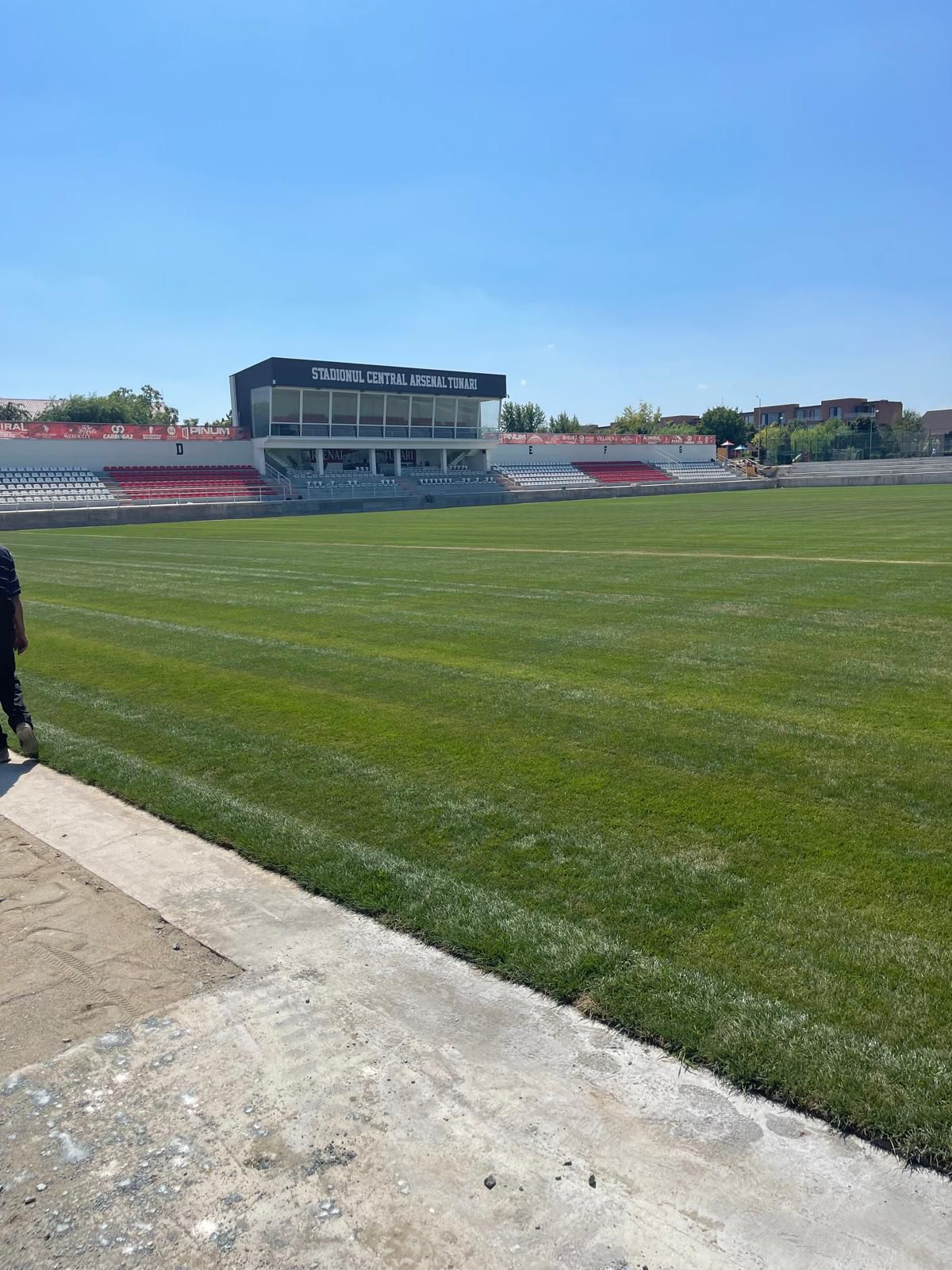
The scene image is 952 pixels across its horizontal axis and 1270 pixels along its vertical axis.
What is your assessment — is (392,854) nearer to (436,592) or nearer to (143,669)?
(143,669)

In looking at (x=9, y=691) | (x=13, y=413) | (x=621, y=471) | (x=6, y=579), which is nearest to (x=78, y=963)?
(x=9, y=691)

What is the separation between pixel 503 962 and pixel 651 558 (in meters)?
14.7

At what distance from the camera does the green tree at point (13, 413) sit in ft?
324

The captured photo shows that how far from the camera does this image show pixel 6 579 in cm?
643

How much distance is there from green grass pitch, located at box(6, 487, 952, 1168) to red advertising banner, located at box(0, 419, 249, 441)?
45.3 metres

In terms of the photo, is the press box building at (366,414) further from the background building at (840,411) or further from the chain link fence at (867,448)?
the background building at (840,411)

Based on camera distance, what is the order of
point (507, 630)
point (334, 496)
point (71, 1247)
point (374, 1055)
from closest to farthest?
point (71, 1247)
point (374, 1055)
point (507, 630)
point (334, 496)

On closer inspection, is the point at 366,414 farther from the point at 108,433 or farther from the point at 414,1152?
the point at 414,1152

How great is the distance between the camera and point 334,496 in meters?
56.9

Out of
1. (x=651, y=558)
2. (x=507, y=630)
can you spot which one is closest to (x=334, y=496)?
(x=651, y=558)

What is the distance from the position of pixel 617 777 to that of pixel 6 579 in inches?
186

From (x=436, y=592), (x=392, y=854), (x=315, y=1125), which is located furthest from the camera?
(x=436, y=592)

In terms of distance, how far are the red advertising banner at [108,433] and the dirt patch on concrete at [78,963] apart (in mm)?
54634

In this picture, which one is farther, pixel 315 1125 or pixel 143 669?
pixel 143 669
